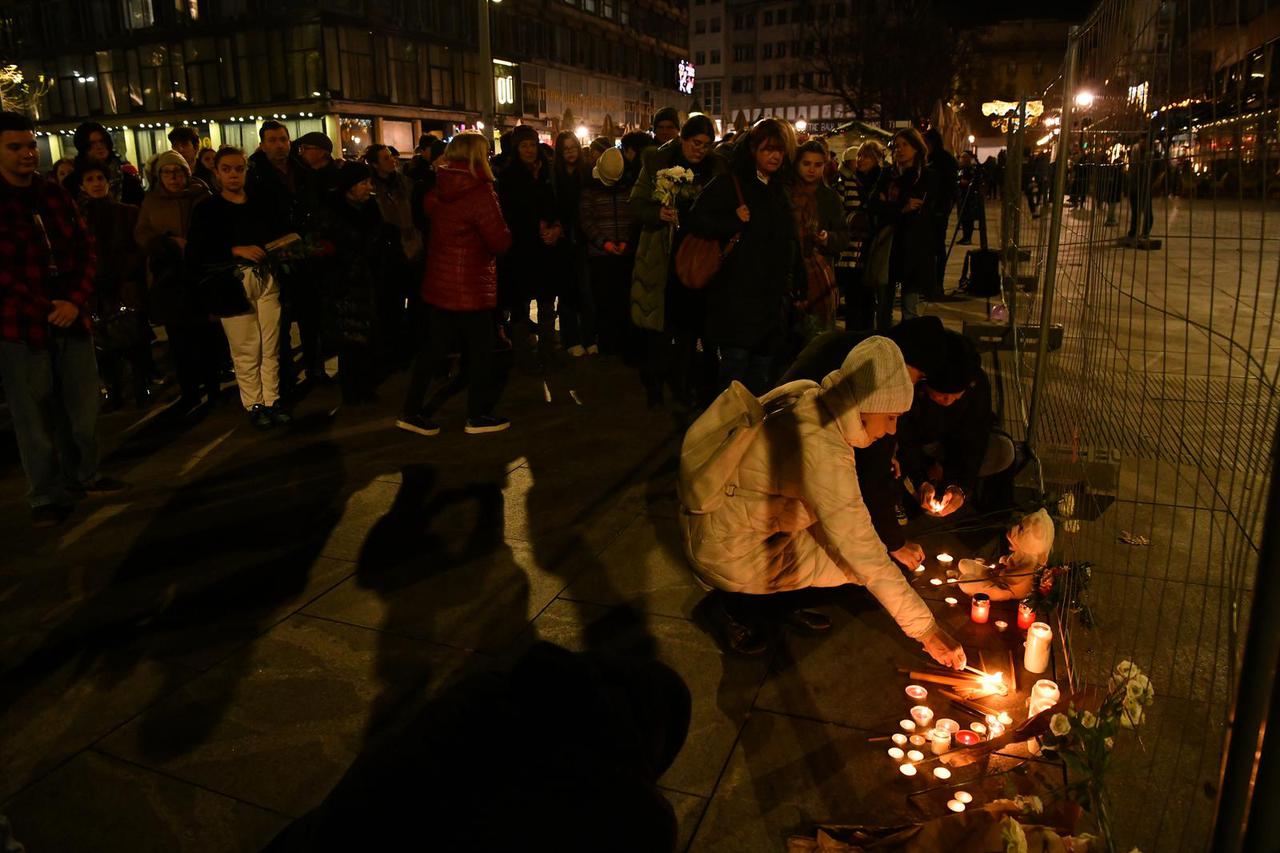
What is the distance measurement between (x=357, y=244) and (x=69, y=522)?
3015 millimetres

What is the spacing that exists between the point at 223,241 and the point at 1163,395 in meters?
5.79

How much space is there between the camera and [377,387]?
8.22 meters

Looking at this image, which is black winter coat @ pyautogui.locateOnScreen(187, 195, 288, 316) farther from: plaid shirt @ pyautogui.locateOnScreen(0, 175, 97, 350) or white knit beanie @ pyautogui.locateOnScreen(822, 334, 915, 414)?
white knit beanie @ pyautogui.locateOnScreen(822, 334, 915, 414)

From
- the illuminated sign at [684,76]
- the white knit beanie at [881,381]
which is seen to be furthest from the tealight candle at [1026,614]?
the illuminated sign at [684,76]

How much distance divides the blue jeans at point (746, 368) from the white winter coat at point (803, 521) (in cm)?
243

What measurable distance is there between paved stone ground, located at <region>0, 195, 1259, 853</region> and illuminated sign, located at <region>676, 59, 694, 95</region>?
74.8 metres

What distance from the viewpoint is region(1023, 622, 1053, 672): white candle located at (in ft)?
12.0

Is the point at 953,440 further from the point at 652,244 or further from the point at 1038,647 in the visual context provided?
the point at 652,244

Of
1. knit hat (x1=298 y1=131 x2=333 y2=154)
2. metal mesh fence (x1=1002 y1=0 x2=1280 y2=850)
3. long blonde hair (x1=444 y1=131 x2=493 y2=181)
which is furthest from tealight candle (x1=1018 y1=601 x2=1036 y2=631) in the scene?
knit hat (x1=298 y1=131 x2=333 y2=154)

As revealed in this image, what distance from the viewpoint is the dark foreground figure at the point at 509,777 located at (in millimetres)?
1422

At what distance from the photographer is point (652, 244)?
7.35 meters

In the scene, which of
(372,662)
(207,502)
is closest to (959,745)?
(372,662)

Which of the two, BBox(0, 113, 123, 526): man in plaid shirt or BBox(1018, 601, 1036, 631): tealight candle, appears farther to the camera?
BBox(0, 113, 123, 526): man in plaid shirt

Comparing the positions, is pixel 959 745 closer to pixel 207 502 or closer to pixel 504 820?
pixel 504 820
